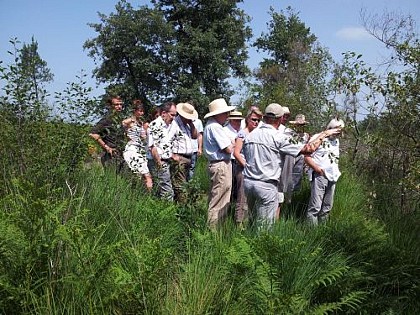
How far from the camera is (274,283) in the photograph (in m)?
3.50

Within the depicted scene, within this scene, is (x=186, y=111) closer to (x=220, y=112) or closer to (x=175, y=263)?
(x=220, y=112)

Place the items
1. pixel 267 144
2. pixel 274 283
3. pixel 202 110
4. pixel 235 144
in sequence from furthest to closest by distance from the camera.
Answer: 1. pixel 202 110
2. pixel 235 144
3. pixel 267 144
4. pixel 274 283

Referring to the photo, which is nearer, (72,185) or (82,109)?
(72,185)

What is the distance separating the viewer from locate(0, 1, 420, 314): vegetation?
3244 millimetres

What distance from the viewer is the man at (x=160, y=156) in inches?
255

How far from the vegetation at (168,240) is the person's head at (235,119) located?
1.80 meters

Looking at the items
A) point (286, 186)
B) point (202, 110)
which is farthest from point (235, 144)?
point (202, 110)

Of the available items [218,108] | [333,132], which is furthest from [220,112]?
[333,132]

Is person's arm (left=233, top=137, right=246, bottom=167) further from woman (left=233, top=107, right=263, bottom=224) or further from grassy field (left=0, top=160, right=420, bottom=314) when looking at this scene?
grassy field (left=0, top=160, right=420, bottom=314)

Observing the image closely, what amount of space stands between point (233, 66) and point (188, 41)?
3410 mm

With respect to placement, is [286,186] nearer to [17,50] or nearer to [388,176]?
[388,176]

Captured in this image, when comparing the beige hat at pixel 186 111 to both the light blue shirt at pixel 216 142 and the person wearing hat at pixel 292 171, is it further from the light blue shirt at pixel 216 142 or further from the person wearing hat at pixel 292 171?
the person wearing hat at pixel 292 171

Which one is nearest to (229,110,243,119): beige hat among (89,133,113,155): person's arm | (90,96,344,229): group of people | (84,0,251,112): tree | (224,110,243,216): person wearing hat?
(224,110,243,216): person wearing hat

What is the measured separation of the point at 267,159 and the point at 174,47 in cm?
2325
